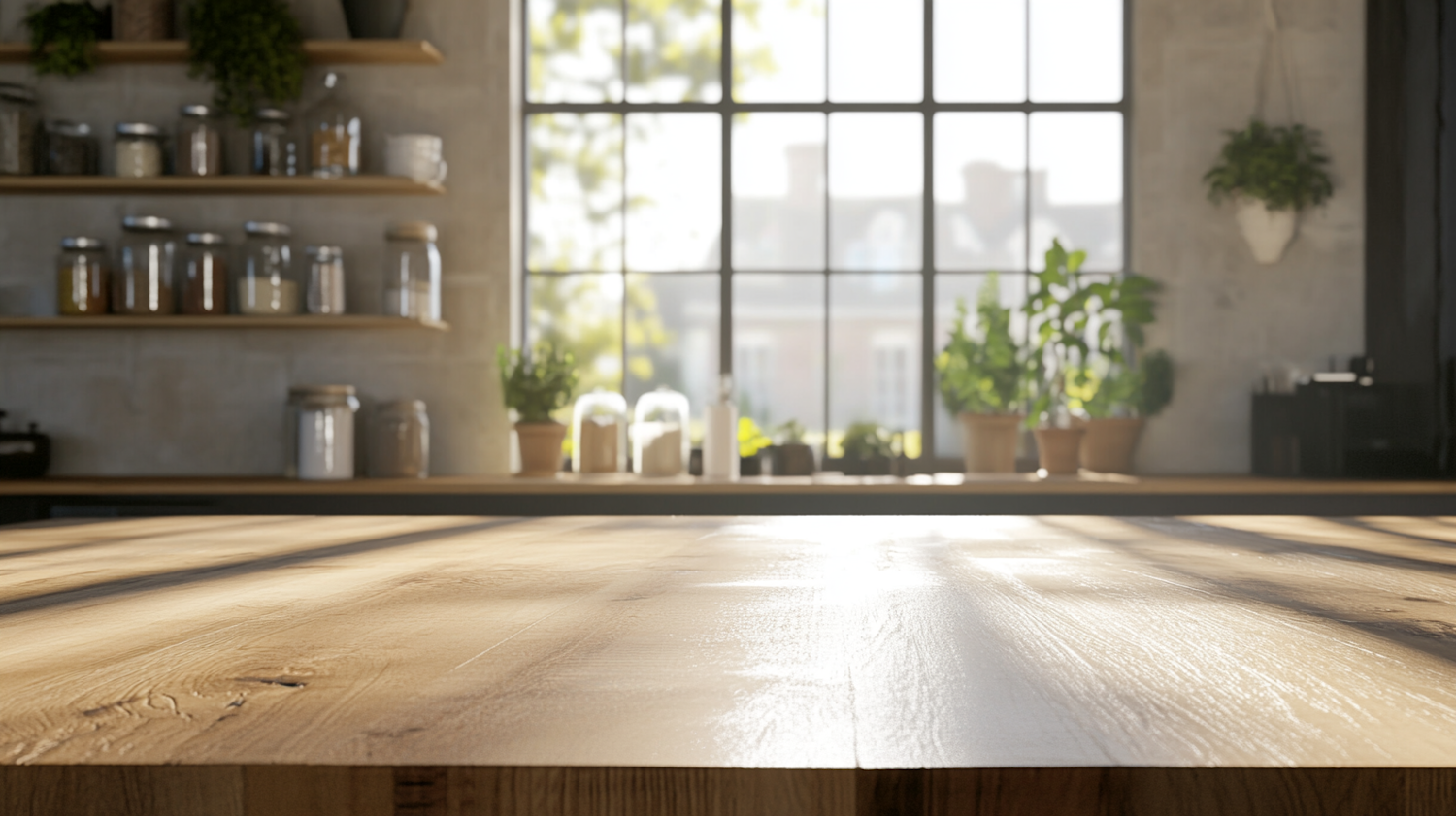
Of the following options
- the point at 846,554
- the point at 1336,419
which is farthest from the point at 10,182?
the point at 1336,419

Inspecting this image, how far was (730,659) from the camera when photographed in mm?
495

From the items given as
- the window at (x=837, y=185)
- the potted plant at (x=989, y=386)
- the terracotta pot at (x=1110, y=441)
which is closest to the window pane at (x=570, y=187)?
the window at (x=837, y=185)

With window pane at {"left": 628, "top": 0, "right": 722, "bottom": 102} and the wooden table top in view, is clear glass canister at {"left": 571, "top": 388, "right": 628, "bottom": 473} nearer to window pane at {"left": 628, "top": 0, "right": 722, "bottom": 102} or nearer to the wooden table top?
window pane at {"left": 628, "top": 0, "right": 722, "bottom": 102}

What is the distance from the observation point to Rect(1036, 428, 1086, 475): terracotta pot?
131 inches

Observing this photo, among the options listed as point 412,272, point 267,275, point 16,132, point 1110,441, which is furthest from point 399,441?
point 1110,441

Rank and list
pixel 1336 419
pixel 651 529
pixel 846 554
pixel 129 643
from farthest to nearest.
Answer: pixel 1336 419
pixel 651 529
pixel 846 554
pixel 129 643

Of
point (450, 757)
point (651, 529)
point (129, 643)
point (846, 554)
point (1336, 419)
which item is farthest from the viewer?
point (1336, 419)

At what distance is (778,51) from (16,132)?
2383 mm

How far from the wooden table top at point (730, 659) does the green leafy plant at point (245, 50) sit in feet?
8.76

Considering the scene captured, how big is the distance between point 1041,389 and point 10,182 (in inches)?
127

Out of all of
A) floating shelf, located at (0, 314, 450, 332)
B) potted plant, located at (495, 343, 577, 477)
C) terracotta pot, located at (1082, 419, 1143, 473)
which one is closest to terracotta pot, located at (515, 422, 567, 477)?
potted plant, located at (495, 343, 577, 477)

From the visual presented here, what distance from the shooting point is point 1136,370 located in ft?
11.5

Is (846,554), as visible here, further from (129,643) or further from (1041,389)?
A: (1041,389)

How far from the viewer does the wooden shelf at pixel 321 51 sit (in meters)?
3.29
